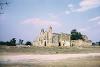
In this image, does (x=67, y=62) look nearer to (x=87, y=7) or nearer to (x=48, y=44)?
(x=87, y=7)

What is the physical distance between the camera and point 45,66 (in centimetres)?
864


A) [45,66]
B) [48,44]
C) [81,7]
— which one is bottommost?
[45,66]

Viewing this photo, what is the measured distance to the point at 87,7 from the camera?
9352mm

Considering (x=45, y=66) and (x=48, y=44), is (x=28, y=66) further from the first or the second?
(x=48, y=44)

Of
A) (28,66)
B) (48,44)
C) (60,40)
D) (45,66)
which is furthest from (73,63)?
(60,40)

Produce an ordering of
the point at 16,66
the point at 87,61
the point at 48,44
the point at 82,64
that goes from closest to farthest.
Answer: the point at 16,66 → the point at 82,64 → the point at 87,61 → the point at 48,44

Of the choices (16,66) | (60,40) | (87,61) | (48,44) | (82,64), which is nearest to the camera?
(16,66)

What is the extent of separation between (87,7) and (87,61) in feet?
7.30

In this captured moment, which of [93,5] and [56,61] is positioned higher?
[93,5]

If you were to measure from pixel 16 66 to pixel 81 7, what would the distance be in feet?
11.2

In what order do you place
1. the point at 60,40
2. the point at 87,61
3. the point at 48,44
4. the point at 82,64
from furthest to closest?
the point at 60,40 < the point at 48,44 < the point at 87,61 < the point at 82,64

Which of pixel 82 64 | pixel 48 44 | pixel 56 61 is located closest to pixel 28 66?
pixel 56 61

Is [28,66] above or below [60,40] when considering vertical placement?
below

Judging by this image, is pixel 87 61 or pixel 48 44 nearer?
pixel 87 61
